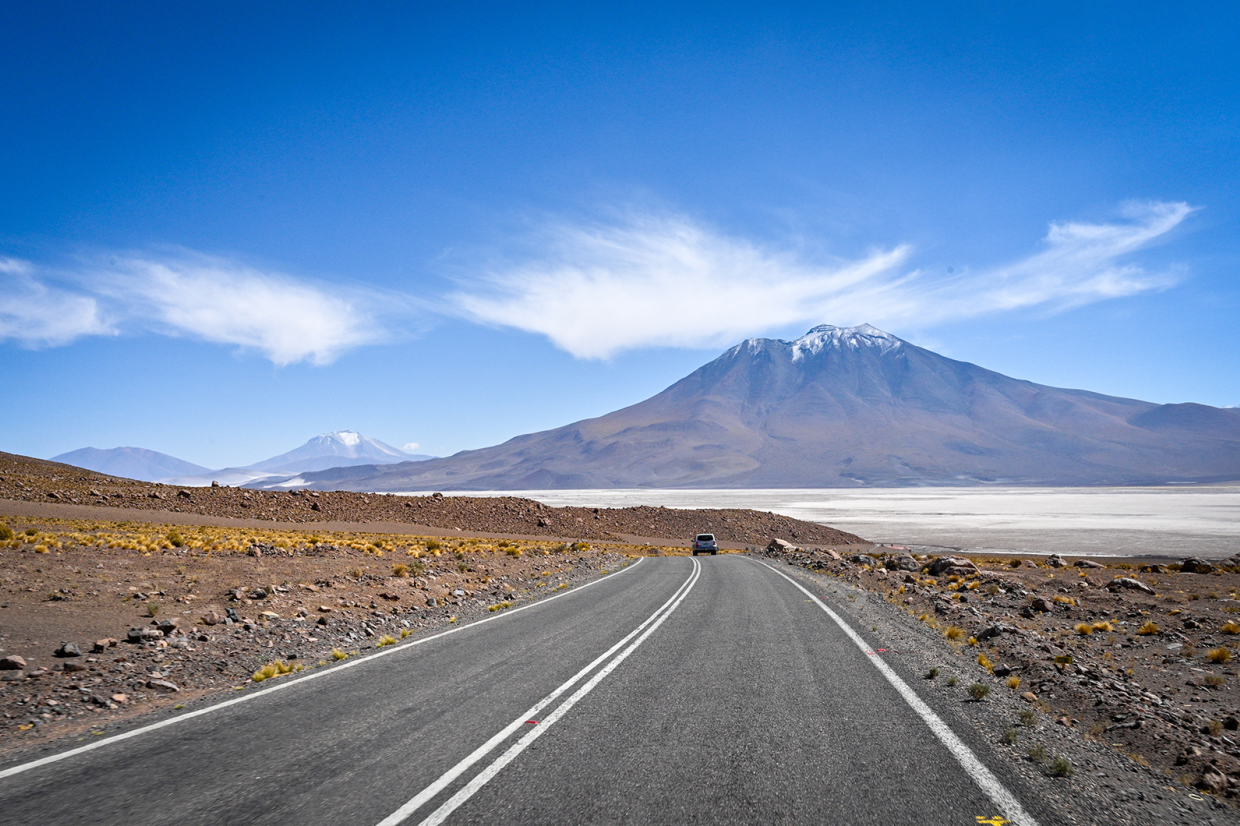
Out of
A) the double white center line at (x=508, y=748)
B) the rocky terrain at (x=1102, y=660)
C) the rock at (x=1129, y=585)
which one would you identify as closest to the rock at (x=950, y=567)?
the rocky terrain at (x=1102, y=660)

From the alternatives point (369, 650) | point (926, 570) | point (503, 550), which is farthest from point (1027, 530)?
point (369, 650)

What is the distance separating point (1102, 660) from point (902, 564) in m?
21.2

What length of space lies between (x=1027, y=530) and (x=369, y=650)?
7228cm

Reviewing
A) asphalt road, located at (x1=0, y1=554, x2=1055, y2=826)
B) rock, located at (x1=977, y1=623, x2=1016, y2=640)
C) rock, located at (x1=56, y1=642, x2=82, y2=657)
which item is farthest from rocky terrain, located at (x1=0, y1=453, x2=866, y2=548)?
asphalt road, located at (x1=0, y1=554, x2=1055, y2=826)

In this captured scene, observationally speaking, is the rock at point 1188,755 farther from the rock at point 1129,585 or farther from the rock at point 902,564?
the rock at point 902,564

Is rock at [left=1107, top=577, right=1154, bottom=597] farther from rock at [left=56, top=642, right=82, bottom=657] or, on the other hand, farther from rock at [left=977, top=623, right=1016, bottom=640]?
rock at [left=56, top=642, right=82, bottom=657]

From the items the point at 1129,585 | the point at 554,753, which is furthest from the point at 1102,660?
the point at 1129,585

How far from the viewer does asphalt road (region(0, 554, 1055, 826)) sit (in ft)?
14.8

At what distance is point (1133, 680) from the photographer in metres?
10.1

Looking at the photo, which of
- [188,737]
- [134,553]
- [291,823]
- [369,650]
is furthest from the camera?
[134,553]

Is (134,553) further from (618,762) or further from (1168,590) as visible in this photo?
(1168,590)

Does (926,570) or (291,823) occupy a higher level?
(291,823)

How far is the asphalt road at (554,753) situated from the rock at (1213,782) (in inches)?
64.6

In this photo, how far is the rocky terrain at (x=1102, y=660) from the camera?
6125 millimetres
